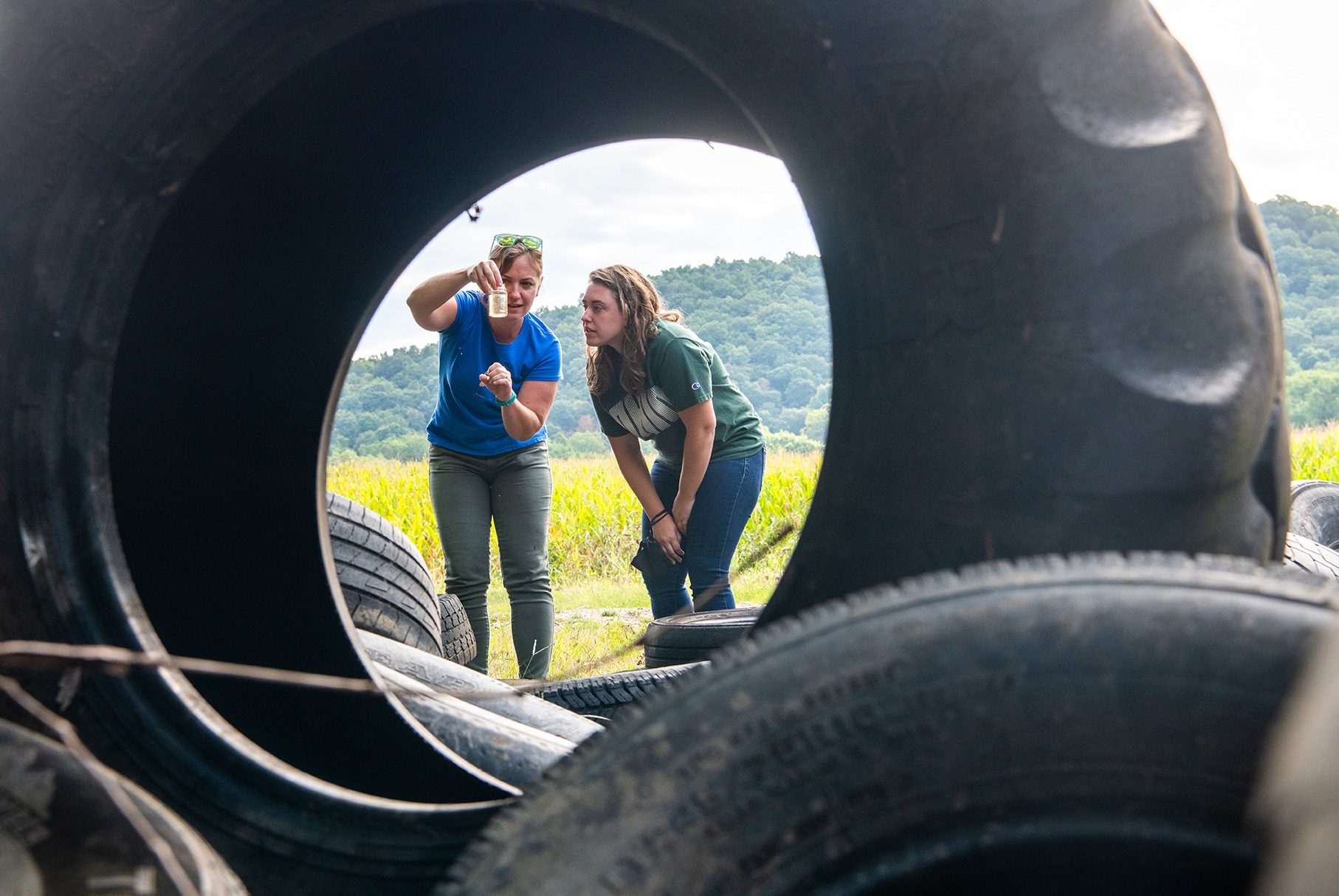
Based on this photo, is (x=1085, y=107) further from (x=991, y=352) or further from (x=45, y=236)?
(x=45, y=236)

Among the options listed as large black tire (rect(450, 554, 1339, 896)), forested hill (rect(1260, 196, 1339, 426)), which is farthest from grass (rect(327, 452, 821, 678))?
forested hill (rect(1260, 196, 1339, 426))

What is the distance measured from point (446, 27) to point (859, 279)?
0.91 meters

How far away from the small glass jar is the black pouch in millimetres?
1283

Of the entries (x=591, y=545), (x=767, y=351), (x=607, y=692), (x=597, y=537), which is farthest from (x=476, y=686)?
(x=767, y=351)

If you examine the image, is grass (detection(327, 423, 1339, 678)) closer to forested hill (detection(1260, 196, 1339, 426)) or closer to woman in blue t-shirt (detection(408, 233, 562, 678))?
woman in blue t-shirt (detection(408, 233, 562, 678))

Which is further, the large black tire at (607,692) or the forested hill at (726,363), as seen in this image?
the forested hill at (726,363)

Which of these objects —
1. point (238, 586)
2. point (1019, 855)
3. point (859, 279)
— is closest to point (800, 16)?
point (859, 279)

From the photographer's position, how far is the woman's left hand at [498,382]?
4.20 m

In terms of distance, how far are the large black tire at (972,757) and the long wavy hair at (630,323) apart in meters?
3.53

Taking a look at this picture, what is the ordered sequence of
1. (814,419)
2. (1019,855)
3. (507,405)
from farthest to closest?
(814,419)
(507,405)
(1019,855)

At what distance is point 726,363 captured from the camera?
45719 mm

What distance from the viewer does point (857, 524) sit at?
1.35 m

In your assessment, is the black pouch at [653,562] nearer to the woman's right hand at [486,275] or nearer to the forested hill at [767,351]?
the woman's right hand at [486,275]

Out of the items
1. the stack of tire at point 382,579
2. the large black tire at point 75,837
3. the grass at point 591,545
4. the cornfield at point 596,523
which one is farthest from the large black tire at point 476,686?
the cornfield at point 596,523
